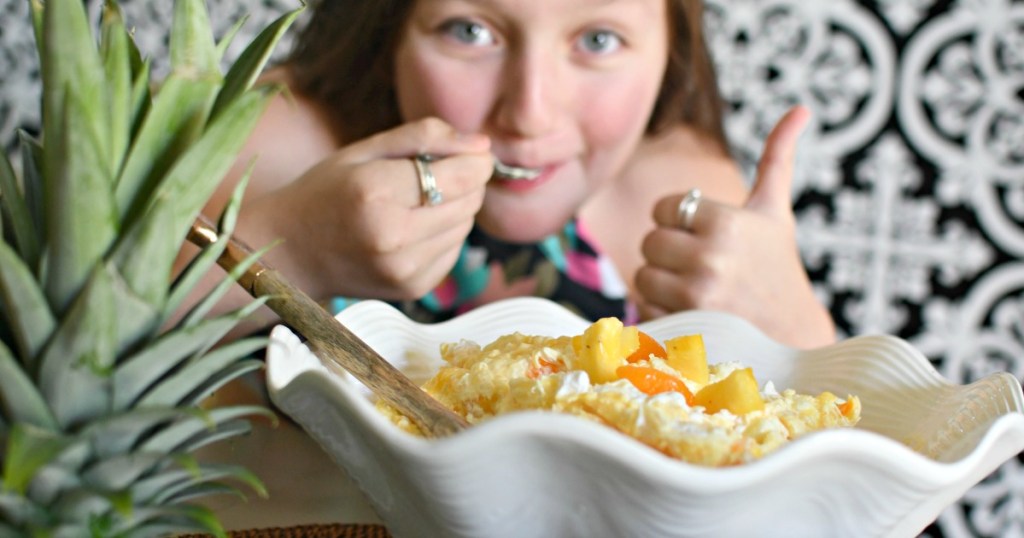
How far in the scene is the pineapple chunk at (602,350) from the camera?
0.54 metres

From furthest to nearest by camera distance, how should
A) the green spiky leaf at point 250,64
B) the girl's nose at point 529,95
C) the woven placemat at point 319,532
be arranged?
the girl's nose at point 529,95 < the woven placemat at point 319,532 < the green spiky leaf at point 250,64

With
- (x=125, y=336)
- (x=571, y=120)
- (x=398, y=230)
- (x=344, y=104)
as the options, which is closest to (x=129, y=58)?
(x=125, y=336)

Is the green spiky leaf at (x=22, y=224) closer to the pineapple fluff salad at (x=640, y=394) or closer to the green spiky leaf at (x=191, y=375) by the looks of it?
the green spiky leaf at (x=191, y=375)

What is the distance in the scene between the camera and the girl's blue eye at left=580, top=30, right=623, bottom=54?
110cm

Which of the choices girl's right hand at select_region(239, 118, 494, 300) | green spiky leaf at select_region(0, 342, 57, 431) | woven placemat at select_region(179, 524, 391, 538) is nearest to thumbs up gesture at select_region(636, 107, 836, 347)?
girl's right hand at select_region(239, 118, 494, 300)

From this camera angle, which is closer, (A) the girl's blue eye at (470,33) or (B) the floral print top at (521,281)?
(A) the girl's blue eye at (470,33)

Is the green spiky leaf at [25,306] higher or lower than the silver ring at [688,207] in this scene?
higher

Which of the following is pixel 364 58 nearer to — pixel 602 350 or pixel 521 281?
pixel 521 281

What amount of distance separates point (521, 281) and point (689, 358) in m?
0.87

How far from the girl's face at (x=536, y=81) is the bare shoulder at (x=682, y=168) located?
391mm

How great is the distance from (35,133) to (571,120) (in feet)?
3.18

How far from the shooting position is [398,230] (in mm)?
915

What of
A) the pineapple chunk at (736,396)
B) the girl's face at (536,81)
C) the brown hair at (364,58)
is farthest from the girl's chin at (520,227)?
the pineapple chunk at (736,396)

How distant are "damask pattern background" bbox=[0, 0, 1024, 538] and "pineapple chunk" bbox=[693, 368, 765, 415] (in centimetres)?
121
